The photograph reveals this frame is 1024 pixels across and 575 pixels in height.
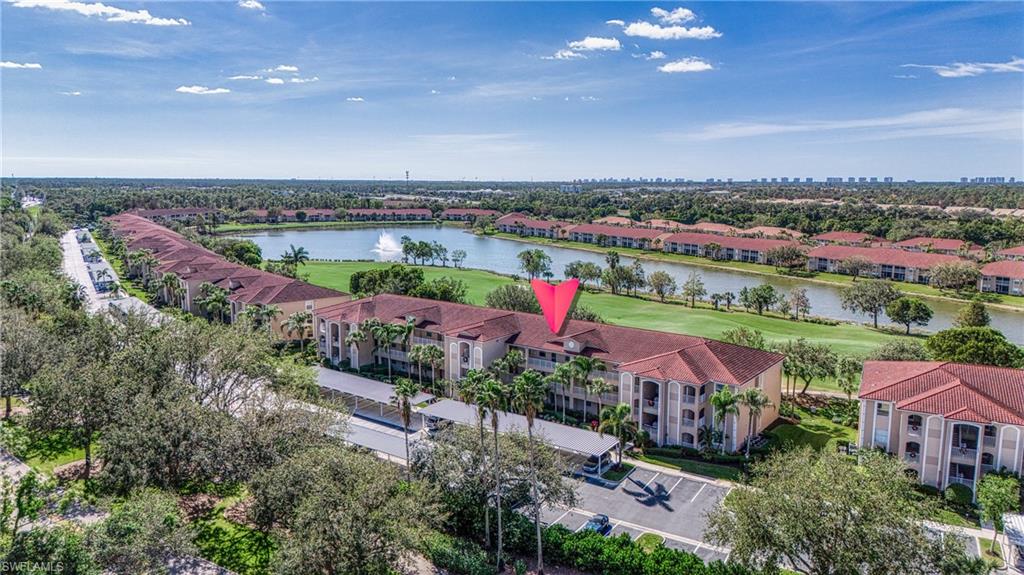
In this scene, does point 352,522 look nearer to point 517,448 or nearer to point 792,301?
point 517,448

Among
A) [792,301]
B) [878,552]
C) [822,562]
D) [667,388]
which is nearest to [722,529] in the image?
[822,562]

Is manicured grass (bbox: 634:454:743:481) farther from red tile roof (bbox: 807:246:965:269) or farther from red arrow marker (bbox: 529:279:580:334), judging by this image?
red tile roof (bbox: 807:246:965:269)

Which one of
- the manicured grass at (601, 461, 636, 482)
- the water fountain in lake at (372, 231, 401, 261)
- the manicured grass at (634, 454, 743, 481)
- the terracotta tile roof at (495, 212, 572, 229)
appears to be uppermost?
the terracotta tile roof at (495, 212, 572, 229)

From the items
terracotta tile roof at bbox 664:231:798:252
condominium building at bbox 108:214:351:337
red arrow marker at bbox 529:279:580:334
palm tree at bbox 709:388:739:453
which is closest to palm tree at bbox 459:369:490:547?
red arrow marker at bbox 529:279:580:334

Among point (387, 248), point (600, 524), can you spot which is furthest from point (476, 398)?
point (387, 248)

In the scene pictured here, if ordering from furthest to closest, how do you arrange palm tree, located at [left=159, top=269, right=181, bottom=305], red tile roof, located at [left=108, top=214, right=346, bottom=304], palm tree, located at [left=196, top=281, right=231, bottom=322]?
palm tree, located at [left=159, top=269, right=181, bottom=305] < red tile roof, located at [left=108, top=214, right=346, bottom=304] < palm tree, located at [left=196, top=281, right=231, bottom=322]

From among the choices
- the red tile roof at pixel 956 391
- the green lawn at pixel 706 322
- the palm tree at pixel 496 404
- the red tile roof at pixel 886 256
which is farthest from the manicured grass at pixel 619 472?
the red tile roof at pixel 886 256

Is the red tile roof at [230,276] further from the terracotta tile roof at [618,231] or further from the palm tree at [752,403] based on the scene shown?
the terracotta tile roof at [618,231]
